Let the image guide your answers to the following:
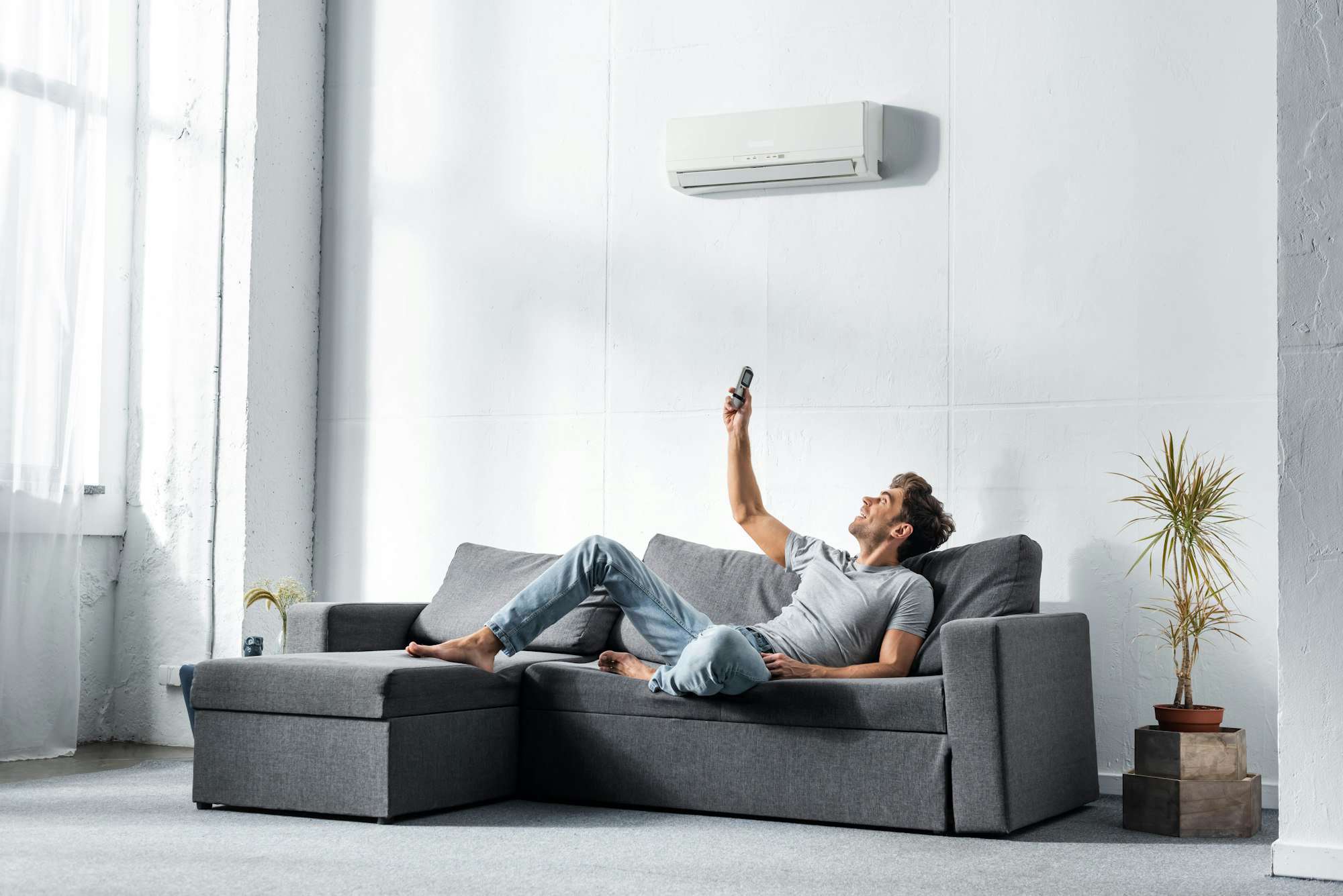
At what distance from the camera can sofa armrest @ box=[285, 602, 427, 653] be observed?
14.7 ft

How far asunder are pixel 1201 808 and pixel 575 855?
1.61 meters

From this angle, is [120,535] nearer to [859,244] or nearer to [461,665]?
[461,665]

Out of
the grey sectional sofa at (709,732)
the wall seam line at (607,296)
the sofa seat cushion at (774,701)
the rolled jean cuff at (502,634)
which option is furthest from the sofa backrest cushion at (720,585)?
the wall seam line at (607,296)

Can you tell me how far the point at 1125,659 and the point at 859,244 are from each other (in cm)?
160

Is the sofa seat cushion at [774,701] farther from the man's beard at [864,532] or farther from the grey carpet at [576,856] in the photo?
the man's beard at [864,532]

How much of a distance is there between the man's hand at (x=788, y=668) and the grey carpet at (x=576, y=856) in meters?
0.39

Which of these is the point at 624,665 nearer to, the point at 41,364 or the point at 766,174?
the point at 766,174

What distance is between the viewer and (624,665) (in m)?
4.03

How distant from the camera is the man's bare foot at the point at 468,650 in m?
3.99

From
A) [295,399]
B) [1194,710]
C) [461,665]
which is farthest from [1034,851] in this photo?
[295,399]

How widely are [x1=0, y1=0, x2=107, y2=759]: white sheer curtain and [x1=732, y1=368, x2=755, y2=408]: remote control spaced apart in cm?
248

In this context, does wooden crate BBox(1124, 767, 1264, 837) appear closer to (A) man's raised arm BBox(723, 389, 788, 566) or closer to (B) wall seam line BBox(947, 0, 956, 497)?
(B) wall seam line BBox(947, 0, 956, 497)

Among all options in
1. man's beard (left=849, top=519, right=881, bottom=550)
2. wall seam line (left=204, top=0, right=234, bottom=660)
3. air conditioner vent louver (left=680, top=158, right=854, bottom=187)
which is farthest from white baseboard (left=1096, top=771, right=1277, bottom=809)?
wall seam line (left=204, top=0, right=234, bottom=660)

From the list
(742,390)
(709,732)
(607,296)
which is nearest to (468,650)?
(709,732)
